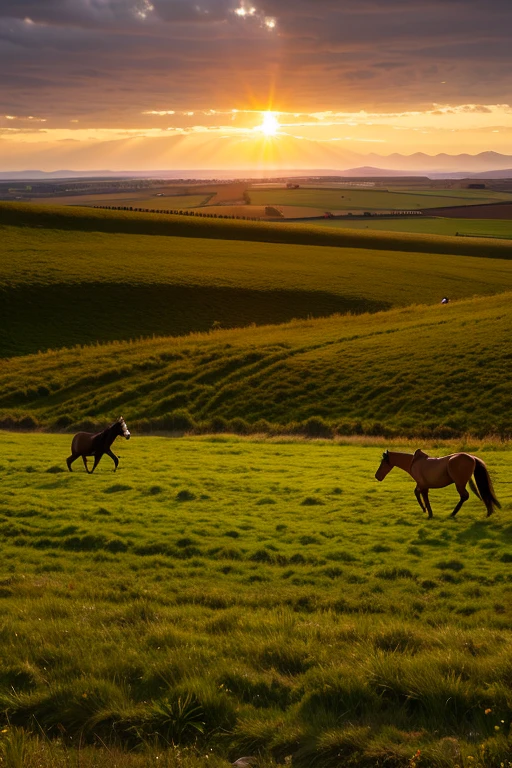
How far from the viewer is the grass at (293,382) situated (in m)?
38.4

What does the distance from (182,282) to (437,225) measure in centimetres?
11599

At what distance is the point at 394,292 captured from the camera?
81812 millimetres

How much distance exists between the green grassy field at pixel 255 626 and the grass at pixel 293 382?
15.7 metres

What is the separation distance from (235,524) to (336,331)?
4238cm

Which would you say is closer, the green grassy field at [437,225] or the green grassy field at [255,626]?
the green grassy field at [255,626]

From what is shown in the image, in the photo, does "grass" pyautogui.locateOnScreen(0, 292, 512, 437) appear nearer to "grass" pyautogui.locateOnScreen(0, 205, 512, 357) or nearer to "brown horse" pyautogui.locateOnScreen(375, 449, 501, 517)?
"grass" pyautogui.locateOnScreen(0, 205, 512, 357)

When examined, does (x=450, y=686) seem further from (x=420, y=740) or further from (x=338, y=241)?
(x=338, y=241)

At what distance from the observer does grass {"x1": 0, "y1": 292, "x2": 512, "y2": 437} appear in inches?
1513

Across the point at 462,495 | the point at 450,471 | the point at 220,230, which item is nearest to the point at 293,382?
the point at 462,495

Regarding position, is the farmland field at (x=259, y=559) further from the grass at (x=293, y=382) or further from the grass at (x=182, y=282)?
the grass at (x=182, y=282)

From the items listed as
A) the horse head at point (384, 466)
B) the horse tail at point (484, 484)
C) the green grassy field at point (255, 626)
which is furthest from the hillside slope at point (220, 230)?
the horse tail at point (484, 484)

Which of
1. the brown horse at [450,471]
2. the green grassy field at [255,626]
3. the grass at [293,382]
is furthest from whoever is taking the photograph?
the grass at [293,382]

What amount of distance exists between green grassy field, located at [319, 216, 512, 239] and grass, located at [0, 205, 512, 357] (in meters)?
51.9

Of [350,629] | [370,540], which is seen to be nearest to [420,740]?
[350,629]
